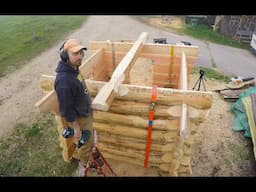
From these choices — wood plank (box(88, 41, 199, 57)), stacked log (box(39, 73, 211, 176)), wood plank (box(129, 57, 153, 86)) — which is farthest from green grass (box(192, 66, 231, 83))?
stacked log (box(39, 73, 211, 176))

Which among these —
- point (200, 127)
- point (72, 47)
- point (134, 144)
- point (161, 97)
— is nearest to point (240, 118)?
point (200, 127)

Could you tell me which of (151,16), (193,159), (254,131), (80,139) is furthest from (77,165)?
(151,16)

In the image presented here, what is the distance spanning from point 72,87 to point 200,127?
4.55m

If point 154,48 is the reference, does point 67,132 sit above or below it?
below

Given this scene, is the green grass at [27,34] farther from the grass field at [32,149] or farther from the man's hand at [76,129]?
the man's hand at [76,129]

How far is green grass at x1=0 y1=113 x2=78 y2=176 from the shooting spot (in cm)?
537

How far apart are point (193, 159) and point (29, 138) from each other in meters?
4.41

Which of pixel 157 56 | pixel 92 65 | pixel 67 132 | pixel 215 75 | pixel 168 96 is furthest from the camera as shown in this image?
pixel 215 75

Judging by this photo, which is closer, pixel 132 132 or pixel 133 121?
pixel 133 121

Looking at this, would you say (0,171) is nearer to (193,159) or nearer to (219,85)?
(193,159)

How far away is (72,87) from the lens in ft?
12.1

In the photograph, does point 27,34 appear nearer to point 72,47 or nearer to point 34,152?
point 34,152

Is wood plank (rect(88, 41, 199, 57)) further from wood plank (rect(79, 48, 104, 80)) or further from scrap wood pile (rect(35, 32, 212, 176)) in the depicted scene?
scrap wood pile (rect(35, 32, 212, 176))

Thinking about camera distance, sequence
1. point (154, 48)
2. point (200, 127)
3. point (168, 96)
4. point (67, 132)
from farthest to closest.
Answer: point (200, 127) → point (154, 48) → point (67, 132) → point (168, 96)
